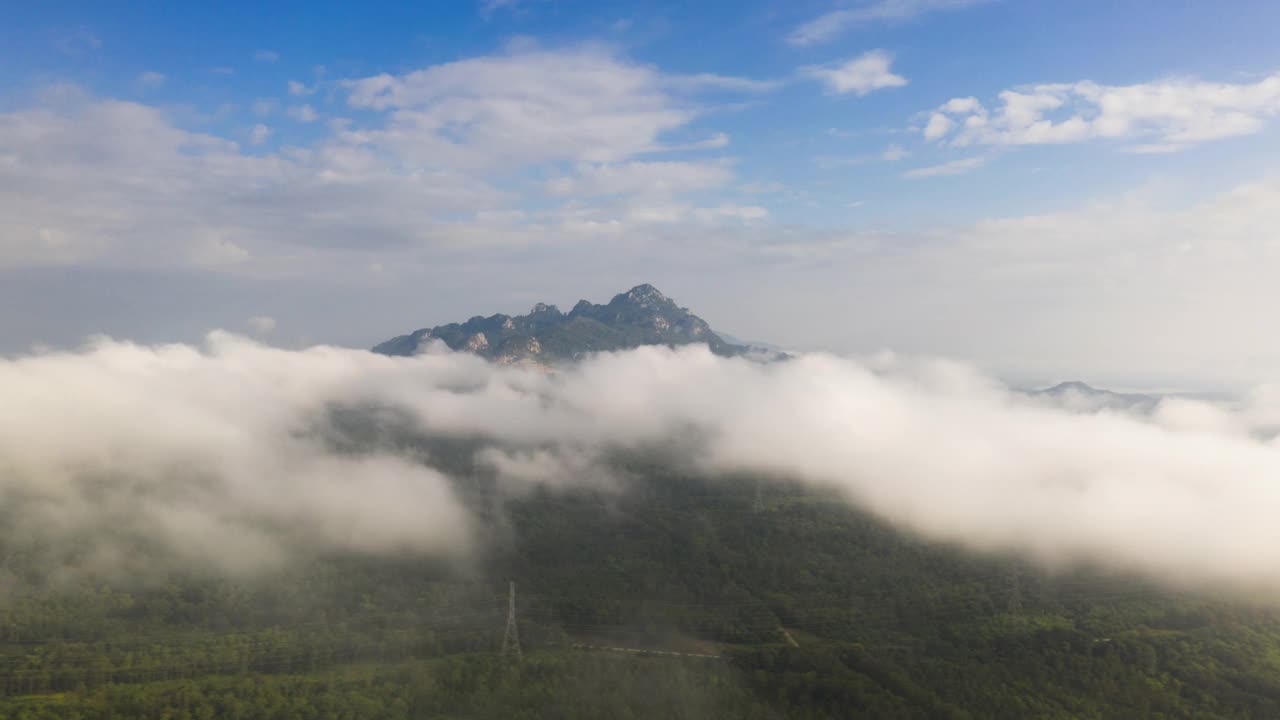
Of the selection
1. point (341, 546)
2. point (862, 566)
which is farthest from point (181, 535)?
point (862, 566)

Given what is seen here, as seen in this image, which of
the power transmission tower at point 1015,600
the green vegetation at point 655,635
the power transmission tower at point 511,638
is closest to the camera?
the green vegetation at point 655,635

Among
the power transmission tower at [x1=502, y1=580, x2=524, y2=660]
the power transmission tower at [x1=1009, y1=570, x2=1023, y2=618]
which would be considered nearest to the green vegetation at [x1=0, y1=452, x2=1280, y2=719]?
the power transmission tower at [x1=1009, y1=570, x2=1023, y2=618]

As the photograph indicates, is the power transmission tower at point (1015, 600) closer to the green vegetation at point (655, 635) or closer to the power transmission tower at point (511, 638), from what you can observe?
the green vegetation at point (655, 635)

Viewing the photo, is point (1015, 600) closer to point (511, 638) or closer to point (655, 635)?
point (655, 635)

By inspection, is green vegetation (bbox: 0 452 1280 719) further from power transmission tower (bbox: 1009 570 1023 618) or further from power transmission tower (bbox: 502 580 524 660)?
power transmission tower (bbox: 502 580 524 660)

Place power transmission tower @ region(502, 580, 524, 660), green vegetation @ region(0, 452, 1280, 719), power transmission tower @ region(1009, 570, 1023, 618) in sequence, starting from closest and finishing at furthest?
green vegetation @ region(0, 452, 1280, 719) < power transmission tower @ region(502, 580, 524, 660) < power transmission tower @ region(1009, 570, 1023, 618)

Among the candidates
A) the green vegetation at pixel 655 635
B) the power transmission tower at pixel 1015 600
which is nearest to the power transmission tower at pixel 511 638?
the green vegetation at pixel 655 635

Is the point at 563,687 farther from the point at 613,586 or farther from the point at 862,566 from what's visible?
the point at 862,566

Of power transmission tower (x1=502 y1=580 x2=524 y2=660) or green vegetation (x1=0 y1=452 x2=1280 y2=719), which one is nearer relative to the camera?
green vegetation (x1=0 y1=452 x2=1280 y2=719)

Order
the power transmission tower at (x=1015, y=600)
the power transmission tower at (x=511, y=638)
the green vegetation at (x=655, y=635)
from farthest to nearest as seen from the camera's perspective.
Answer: the power transmission tower at (x=1015, y=600) < the power transmission tower at (x=511, y=638) < the green vegetation at (x=655, y=635)
